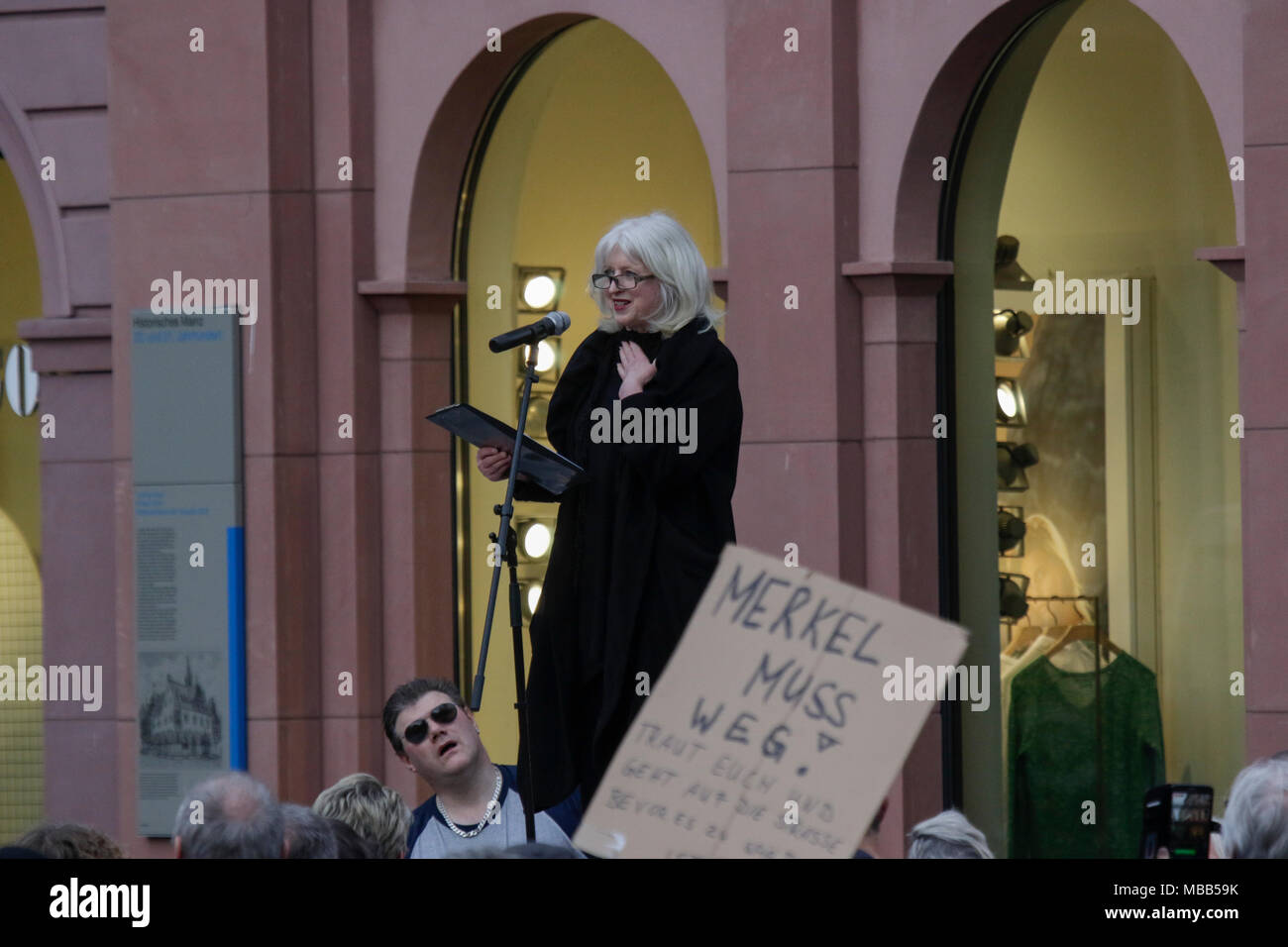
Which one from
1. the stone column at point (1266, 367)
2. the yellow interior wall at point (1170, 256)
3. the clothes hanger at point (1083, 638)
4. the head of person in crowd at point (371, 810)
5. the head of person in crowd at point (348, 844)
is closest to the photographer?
the head of person in crowd at point (348, 844)

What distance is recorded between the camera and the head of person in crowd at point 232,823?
342 cm

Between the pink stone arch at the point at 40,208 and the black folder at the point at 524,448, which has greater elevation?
the pink stone arch at the point at 40,208

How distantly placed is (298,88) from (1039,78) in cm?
286

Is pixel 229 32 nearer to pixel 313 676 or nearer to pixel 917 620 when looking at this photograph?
pixel 313 676

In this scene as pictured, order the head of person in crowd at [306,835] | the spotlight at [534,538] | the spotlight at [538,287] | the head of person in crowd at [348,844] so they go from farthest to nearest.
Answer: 1. the spotlight at [534,538]
2. the spotlight at [538,287]
3. the head of person in crowd at [348,844]
4. the head of person in crowd at [306,835]

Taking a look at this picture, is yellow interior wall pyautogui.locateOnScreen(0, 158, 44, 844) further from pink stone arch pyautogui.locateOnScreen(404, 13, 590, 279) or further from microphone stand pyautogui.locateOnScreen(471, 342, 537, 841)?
microphone stand pyautogui.locateOnScreen(471, 342, 537, 841)

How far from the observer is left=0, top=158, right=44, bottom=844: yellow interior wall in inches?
423

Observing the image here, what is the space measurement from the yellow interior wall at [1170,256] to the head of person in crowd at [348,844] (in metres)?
4.14

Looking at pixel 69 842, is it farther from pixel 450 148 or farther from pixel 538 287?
pixel 538 287

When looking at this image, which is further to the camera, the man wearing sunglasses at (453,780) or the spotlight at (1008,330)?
the spotlight at (1008,330)

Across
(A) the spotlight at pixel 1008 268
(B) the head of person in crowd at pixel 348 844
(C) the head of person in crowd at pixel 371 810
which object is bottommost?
(C) the head of person in crowd at pixel 371 810

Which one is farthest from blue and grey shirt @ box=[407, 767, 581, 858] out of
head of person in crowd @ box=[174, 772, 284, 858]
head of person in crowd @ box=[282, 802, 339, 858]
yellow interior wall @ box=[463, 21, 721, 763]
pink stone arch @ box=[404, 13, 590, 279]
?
pink stone arch @ box=[404, 13, 590, 279]

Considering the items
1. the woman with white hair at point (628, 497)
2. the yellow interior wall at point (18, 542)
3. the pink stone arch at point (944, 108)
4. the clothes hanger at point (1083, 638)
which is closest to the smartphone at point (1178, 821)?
the woman with white hair at point (628, 497)

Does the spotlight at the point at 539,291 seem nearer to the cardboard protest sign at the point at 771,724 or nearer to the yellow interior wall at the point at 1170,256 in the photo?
the yellow interior wall at the point at 1170,256
